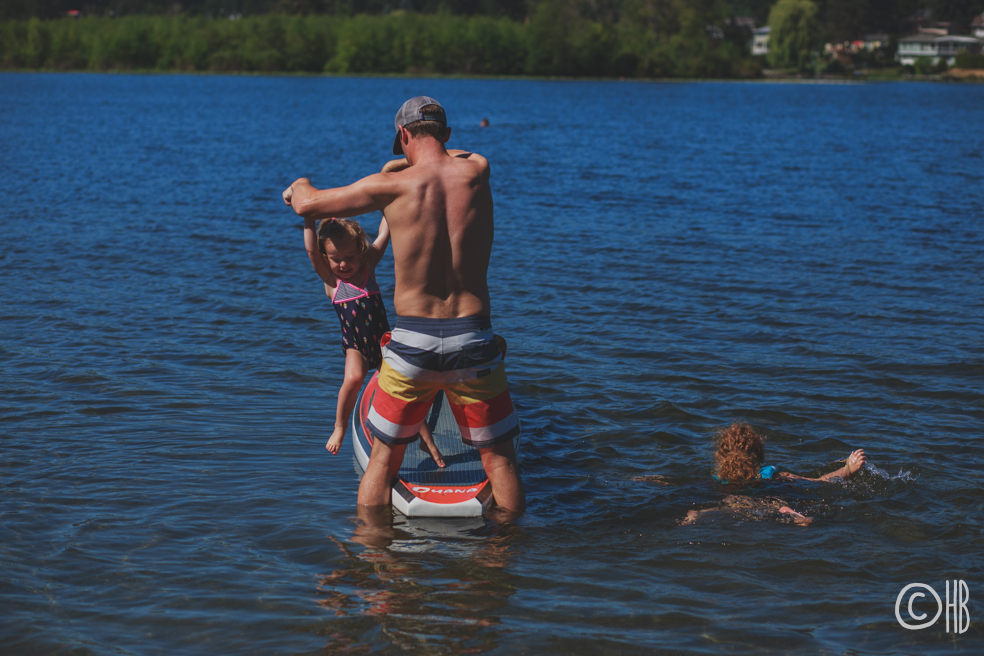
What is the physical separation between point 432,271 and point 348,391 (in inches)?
68.9

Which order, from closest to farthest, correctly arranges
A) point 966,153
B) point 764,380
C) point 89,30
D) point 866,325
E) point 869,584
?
1. point 869,584
2. point 764,380
3. point 866,325
4. point 966,153
5. point 89,30

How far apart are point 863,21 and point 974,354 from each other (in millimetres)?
157987

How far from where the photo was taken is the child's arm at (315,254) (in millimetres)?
5164

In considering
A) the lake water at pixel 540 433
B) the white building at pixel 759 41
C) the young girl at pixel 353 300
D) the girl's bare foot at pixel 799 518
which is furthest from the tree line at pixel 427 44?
the girl's bare foot at pixel 799 518

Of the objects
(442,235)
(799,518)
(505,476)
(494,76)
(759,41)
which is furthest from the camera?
(759,41)

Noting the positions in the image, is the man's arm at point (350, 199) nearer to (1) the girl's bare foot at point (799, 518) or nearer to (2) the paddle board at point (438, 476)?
(2) the paddle board at point (438, 476)

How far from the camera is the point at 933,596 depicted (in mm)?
4602

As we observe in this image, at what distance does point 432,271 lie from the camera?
14.9 feet

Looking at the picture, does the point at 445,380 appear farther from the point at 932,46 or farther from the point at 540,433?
the point at 932,46

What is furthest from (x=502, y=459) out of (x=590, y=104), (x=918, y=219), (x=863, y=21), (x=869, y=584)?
(x=863, y=21)

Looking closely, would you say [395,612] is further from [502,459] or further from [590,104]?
[590,104]

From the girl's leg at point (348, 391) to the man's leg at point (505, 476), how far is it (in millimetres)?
1312

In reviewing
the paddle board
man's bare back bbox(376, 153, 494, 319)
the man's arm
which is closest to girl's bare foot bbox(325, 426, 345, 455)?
the paddle board

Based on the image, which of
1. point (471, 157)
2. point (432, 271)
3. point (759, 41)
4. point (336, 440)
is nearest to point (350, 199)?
point (432, 271)
